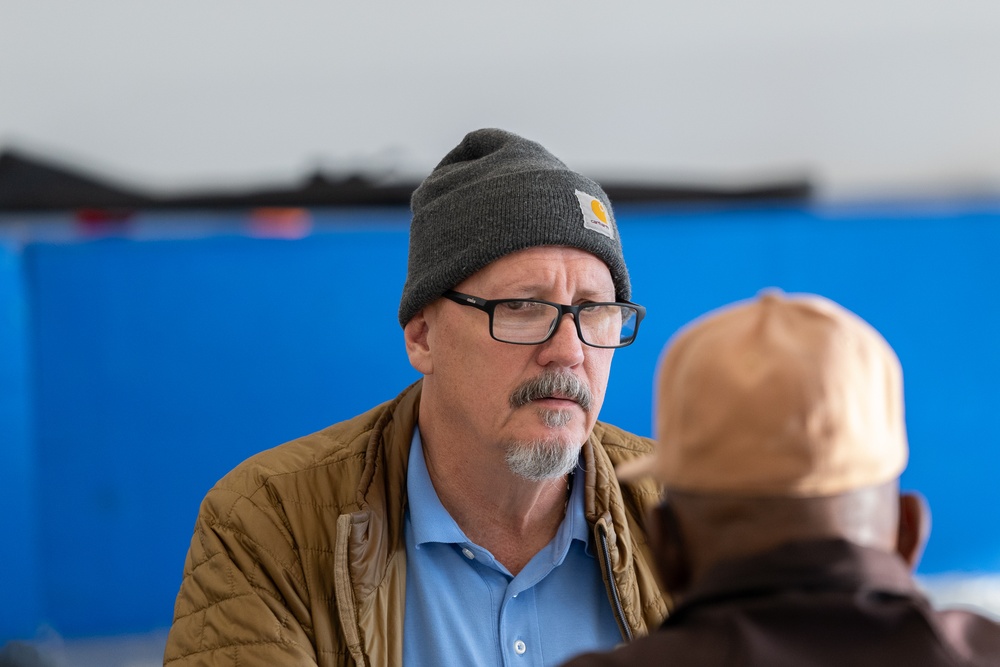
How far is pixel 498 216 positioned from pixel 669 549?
86 centimetres

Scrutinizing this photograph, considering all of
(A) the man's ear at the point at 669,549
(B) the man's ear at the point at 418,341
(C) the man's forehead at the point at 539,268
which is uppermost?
(C) the man's forehead at the point at 539,268

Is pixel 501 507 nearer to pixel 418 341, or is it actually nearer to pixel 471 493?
pixel 471 493

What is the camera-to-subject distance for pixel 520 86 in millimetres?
4156

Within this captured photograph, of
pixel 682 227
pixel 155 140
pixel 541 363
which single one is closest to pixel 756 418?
pixel 541 363

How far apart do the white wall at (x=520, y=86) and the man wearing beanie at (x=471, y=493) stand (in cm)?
215

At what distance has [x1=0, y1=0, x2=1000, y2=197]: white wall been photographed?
3.89 m

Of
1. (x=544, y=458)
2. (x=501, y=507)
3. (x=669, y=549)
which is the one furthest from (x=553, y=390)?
(x=669, y=549)

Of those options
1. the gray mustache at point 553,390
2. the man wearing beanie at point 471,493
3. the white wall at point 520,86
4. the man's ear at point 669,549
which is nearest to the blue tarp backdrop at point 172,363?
the white wall at point 520,86

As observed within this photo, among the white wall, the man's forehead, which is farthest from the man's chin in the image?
the white wall

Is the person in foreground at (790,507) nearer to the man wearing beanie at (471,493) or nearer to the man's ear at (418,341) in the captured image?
the man wearing beanie at (471,493)

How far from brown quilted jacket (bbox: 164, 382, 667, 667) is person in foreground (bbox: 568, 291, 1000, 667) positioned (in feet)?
2.37

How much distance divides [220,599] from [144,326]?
59.3 inches

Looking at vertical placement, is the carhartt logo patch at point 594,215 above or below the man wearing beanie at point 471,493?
above

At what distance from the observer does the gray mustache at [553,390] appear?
1688 mm
